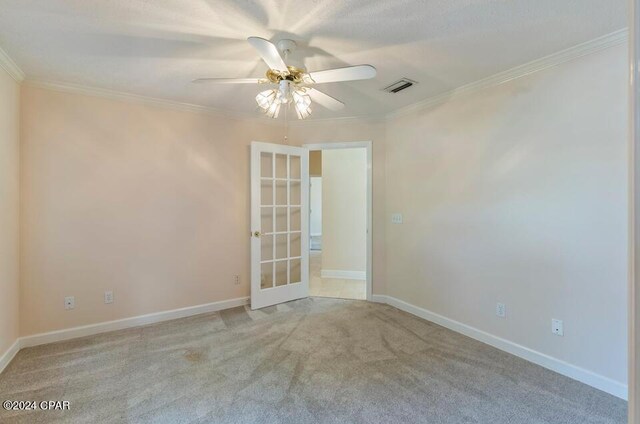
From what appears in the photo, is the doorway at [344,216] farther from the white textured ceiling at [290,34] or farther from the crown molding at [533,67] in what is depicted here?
the white textured ceiling at [290,34]

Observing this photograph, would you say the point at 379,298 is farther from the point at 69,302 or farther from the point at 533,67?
the point at 69,302

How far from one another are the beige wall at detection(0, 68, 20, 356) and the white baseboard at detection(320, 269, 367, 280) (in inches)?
155

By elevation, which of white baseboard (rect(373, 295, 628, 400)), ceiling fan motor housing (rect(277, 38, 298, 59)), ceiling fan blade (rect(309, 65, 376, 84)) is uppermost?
ceiling fan motor housing (rect(277, 38, 298, 59))

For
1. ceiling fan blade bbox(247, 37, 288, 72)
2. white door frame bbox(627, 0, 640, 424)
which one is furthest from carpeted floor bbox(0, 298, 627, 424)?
ceiling fan blade bbox(247, 37, 288, 72)

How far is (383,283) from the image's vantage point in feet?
13.0

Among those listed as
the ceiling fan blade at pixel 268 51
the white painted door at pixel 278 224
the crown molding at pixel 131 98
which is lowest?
the white painted door at pixel 278 224

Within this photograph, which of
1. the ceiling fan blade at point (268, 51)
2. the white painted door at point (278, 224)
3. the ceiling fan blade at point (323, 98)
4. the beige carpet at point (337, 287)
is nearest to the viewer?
the ceiling fan blade at point (268, 51)

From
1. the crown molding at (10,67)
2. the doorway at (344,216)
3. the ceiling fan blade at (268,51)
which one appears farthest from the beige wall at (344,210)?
the crown molding at (10,67)

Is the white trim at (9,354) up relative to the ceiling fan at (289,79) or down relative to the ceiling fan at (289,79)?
down

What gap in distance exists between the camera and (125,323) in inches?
123

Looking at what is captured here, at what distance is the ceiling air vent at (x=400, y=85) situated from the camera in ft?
9.23

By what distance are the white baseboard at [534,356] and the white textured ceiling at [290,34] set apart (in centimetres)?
232

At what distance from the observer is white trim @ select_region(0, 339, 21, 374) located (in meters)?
2.35

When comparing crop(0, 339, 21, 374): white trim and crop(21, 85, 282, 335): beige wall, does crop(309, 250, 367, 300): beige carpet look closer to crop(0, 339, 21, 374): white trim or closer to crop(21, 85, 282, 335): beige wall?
crop(21, 85, 282, 335): beige wall
